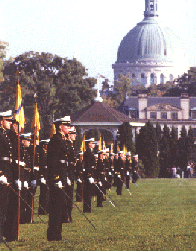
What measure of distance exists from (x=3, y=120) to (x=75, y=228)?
493 cm

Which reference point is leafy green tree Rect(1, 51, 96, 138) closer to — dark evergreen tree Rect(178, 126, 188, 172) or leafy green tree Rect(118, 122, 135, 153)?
dark evergreen tree Rect(178, 126, 188, 172)

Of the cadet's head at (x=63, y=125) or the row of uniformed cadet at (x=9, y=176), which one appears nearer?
the row of uniformed cadet at (x=9, y=176)

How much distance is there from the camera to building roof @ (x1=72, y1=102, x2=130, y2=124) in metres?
102

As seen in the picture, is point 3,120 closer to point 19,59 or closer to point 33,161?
point 33,161

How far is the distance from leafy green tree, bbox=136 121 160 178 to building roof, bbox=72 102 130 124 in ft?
56.6

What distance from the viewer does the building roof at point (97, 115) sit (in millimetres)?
101625

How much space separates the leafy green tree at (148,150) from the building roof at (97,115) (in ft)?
56.6

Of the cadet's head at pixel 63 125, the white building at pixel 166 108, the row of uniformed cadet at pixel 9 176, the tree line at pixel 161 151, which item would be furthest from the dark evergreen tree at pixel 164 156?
the cadet's head at pixel 63 125

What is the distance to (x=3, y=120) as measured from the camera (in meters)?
14.7

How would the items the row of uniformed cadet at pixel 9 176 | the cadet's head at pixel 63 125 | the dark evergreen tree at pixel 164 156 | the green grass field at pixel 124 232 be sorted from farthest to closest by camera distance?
1. the dark evergreen tree at pixel 164 156
2. the cadet's head at pixel 63 125
3. the green grass field at pixel 124 232
4. the row of uniformed cadet at pixel 9 176

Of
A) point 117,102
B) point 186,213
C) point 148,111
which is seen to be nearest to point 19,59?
point 148,111

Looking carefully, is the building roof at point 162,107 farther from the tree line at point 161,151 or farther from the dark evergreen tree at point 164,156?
the dark evergreen tree at point 164,156

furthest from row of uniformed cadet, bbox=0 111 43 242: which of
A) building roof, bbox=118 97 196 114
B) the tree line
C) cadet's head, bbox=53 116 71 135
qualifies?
building roof, bbox=118 97 196 114

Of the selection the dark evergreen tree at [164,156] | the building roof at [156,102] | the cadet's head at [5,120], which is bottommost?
the dark evergreen tree at [164,156]
